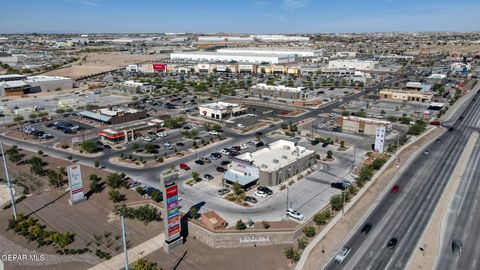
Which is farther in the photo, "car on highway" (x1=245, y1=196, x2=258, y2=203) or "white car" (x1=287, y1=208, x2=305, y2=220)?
"car on highway" (x1=245, y1=196, x2=258, y2=203)

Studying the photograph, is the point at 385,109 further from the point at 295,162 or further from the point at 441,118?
the point at 295,162

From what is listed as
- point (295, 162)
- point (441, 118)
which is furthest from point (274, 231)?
point (441, 118)

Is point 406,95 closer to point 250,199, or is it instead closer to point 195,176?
point 250,199

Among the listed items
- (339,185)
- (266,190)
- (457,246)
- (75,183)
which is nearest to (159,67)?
(75,183)

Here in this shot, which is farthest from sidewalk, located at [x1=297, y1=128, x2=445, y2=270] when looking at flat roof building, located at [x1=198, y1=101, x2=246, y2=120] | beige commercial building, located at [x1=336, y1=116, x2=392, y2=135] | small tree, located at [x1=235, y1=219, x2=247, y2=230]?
flat roof building, located at [x1=198, y1=101, x2=246, y2=120]

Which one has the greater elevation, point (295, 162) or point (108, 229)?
point (295, 162)

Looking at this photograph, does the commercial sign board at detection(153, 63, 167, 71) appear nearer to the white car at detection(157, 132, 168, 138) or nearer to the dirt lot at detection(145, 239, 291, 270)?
the white car at detection(157, 132, 168, 138)
